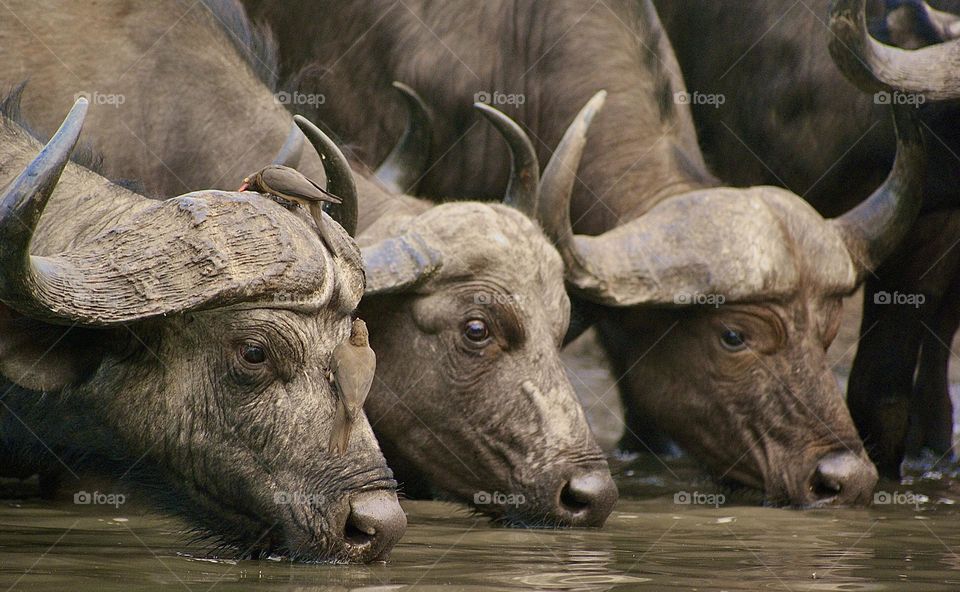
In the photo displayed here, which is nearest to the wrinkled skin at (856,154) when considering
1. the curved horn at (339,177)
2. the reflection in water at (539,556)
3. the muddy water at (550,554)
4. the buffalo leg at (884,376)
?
the buffalo leg at (884,376)

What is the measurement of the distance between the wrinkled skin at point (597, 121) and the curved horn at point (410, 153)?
0.59m

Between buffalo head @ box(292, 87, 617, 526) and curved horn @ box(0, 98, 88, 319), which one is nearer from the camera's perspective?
curved horn @ box(0, 98, 88, 319)

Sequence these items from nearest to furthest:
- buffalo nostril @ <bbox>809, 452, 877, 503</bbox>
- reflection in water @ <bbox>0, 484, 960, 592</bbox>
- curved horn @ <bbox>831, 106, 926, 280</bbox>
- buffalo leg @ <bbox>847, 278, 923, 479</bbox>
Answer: reflection in water @ <bbox>0, 484, 960, 592</bbox> < buffalo nostril @ <bbox>809, 452, 877, 503</bbox> < curved horn @ <bbox>831, 106, 926, 280</bbox> < buffalo leg @ <bbox>847, 278, 923, 479</bbox>

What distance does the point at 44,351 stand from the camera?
4.43 m

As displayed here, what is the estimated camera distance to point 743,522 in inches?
242

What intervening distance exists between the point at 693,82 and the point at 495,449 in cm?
410

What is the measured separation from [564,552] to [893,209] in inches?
128

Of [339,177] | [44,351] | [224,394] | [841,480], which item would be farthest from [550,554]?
[841,480]

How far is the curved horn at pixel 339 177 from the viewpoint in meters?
5.34

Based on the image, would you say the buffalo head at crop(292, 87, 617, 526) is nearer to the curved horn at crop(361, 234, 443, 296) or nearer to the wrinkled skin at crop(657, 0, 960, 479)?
the curved horn at crop(361, 234, 443, 296)

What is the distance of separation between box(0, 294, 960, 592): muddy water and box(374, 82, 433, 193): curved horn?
1.54 m

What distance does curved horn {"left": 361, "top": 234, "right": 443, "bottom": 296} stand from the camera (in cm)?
590

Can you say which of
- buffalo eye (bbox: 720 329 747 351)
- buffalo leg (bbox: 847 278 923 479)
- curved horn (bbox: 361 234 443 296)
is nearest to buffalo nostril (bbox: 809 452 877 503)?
buffalo eye (bbox: 720 329 747 351)

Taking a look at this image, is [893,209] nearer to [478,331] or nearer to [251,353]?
[478,331]
